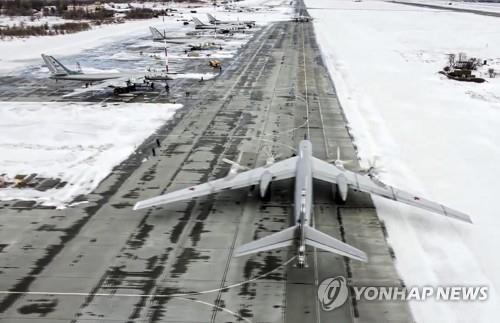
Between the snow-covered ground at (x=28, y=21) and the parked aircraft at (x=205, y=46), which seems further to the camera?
the snow-covered ground at (x=28, y=21)

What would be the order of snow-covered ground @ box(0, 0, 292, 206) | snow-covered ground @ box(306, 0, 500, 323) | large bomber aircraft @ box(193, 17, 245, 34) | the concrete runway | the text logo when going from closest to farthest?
the concrete runway
the text logo
snow-covered ground @ box(306, 0, 500, 323)
snow-covered ground @ box(0, 0, 292, 206)
large bomber aircraft @ box(193, 17, 245, 34)

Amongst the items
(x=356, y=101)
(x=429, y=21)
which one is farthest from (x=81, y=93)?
(x=429, y=21)

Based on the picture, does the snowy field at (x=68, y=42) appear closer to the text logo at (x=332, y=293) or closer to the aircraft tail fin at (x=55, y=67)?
the aircraft tail fin at (x=55, y=67)

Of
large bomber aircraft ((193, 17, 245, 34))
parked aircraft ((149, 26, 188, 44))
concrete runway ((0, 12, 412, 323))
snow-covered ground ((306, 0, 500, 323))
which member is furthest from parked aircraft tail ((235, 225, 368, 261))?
large bomber aircraft ((193, 17, 245, 34))

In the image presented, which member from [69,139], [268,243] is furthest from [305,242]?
[69,139]

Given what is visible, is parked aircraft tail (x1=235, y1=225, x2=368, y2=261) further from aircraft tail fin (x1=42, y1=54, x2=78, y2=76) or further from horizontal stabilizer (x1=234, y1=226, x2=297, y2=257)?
aircraft tail fin (x1=42, y1=54, x2=78, y2=76)

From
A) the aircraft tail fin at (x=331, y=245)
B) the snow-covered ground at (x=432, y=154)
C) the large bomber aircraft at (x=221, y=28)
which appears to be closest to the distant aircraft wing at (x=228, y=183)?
the snow-covered ground at (x=432, y=154)
